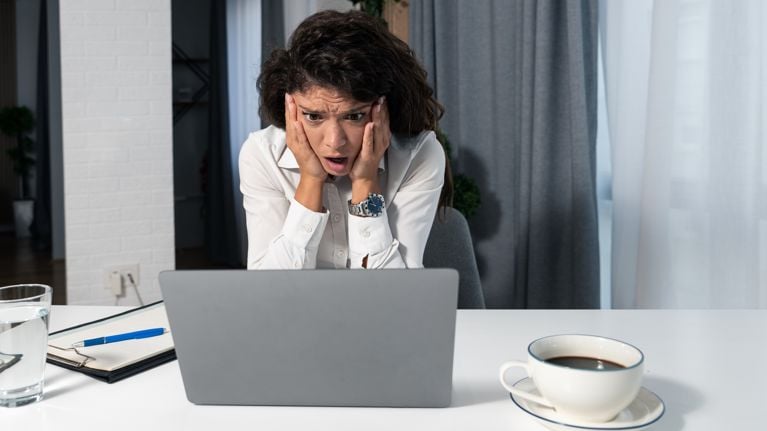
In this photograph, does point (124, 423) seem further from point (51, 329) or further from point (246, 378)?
point (51, 329)

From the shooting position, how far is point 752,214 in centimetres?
219

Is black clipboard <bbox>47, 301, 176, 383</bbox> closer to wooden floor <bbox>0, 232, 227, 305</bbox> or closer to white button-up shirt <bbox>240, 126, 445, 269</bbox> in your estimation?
white button-up shirt <bbox>240, 126, 445, 269</bbox>

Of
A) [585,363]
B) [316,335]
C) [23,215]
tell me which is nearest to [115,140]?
[316,335]

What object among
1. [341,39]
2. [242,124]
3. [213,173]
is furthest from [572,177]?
[213,173]

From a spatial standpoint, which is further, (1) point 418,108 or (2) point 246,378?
(1) point 418,108

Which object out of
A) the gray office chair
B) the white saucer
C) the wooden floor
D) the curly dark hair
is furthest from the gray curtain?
the wooden floor

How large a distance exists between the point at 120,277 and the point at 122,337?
231 cm

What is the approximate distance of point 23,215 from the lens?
22.4 ft

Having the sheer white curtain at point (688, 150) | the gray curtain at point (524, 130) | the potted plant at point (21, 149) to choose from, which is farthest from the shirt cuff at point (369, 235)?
the potted plant at point (21, 149)

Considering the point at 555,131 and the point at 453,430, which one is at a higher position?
the point at 555,131

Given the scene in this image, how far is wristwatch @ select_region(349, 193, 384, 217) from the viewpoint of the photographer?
1.57 metres

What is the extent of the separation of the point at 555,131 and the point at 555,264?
508 millimetres

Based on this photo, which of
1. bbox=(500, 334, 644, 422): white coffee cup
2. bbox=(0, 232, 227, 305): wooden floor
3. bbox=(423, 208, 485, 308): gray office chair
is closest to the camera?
bbox=(500, 334, 644, 422): white coffee cup

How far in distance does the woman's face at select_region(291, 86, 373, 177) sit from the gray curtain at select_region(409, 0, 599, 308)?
132cm
